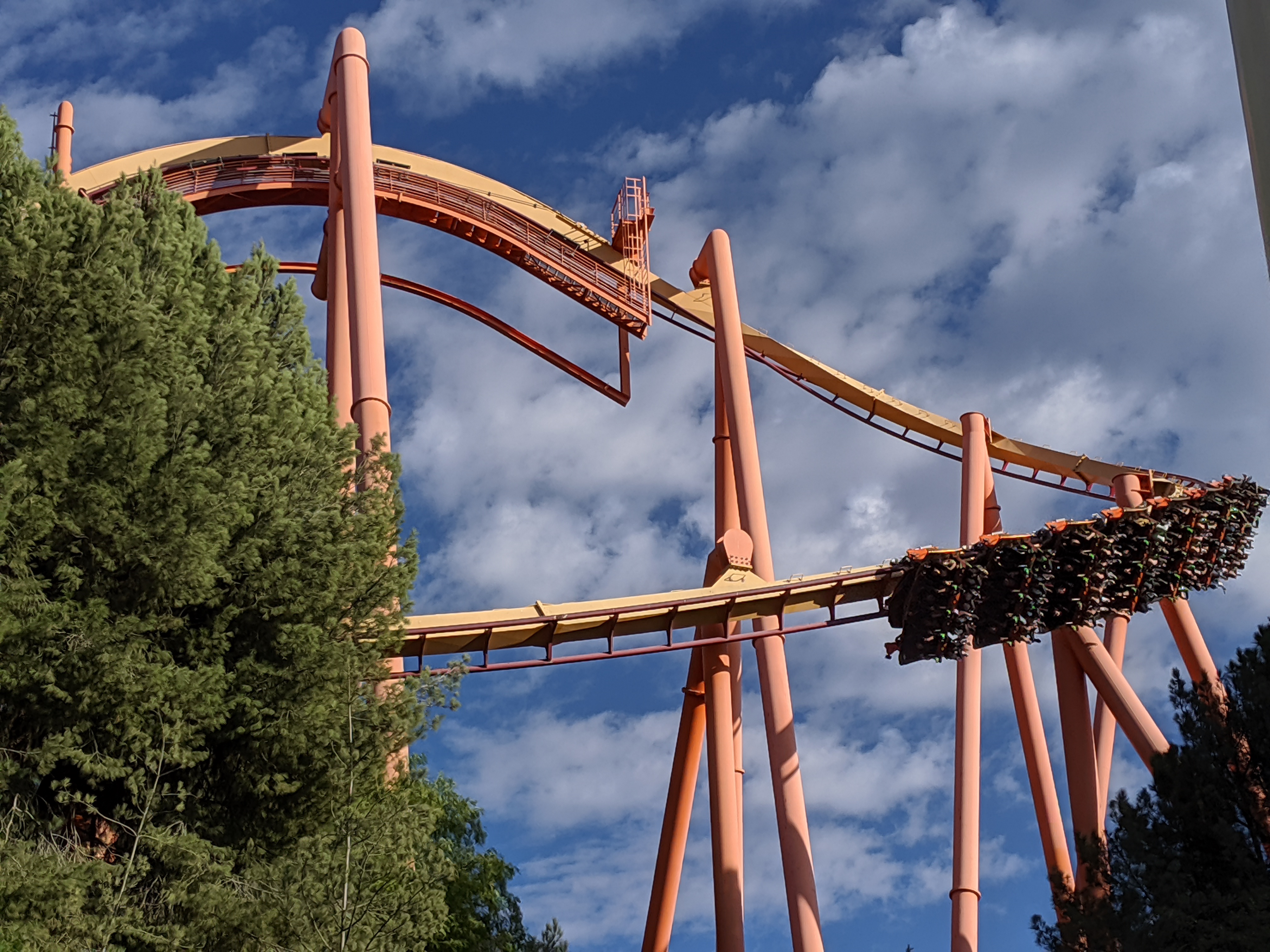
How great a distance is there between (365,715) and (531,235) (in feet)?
25.7

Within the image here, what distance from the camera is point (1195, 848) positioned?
29.6ft

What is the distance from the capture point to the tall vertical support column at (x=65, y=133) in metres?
13.0

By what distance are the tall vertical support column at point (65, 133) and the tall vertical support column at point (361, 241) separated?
2571 mm

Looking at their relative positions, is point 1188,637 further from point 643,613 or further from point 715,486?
point 643,613

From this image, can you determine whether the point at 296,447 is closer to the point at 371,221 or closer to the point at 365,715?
the point at 365,715

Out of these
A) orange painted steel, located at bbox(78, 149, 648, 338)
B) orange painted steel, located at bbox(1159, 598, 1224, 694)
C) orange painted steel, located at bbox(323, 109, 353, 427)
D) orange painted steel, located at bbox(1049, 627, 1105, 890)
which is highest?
orange painted steel, located at bbox(78, 149, 648, 338)

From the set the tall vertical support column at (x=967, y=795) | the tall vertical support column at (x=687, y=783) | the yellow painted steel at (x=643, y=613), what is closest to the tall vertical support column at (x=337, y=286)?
the yellow painted steel at (x=643, y=613)

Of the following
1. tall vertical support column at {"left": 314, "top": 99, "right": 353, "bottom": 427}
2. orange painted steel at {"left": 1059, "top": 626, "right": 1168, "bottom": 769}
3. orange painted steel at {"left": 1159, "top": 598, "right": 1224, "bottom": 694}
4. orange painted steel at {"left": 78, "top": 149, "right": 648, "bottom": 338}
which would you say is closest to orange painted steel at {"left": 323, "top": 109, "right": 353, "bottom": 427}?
tall vertical support column at {"left": 314, "top": 99, "right": 353, "bottom": 427}

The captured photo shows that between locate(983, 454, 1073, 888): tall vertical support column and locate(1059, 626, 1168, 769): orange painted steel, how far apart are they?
1.94 feet

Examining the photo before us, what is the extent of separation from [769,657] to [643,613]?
134 centimetres

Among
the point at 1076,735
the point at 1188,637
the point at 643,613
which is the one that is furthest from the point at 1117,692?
the point at 643,613

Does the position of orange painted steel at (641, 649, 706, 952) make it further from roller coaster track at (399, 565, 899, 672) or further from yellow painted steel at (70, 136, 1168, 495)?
yellow painted steel at (70, 136, 1168, 495)

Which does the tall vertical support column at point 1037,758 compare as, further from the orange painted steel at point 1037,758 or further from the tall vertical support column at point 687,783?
the tall vertical support column at point 687,783

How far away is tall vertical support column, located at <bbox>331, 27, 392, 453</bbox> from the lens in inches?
431
